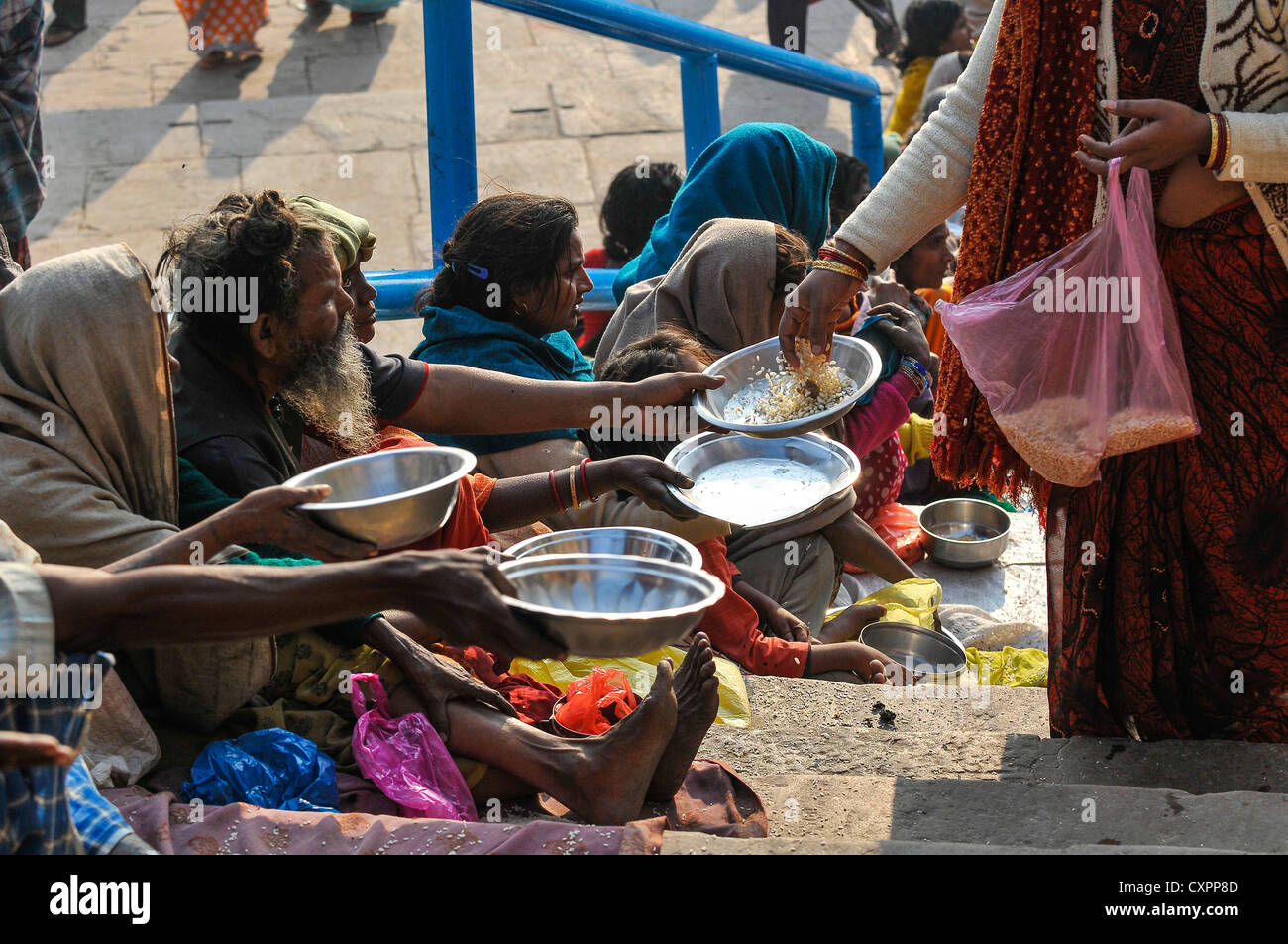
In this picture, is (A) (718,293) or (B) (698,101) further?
(B) (698,101)

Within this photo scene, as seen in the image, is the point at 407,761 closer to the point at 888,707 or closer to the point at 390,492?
the point at 390,492

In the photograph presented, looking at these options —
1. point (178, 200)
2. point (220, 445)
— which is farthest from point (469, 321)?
point (178, 200)

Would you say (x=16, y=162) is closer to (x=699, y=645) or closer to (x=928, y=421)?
(x=699, y=645)

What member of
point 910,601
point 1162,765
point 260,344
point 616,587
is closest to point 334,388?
point 260,344

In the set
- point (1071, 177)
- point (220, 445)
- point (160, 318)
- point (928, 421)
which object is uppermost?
point (1071, 177)

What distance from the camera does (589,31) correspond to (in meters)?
5.48

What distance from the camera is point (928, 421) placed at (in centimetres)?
540

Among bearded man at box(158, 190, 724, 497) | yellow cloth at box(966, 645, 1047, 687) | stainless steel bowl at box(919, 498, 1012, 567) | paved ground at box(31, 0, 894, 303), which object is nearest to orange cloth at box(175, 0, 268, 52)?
paved ground at box(31, 0, 894, 303)

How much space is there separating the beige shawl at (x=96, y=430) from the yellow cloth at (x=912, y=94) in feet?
22.2

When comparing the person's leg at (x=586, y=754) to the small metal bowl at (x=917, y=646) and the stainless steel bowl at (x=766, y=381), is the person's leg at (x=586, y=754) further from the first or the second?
the small metal bowl at (x=917, y=646)

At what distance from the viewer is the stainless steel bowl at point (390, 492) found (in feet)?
7.10

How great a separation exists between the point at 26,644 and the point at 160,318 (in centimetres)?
101

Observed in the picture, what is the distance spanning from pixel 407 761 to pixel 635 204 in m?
3.42

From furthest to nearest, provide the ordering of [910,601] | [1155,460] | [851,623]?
[910,601]
[851,623]
[1155,460]
